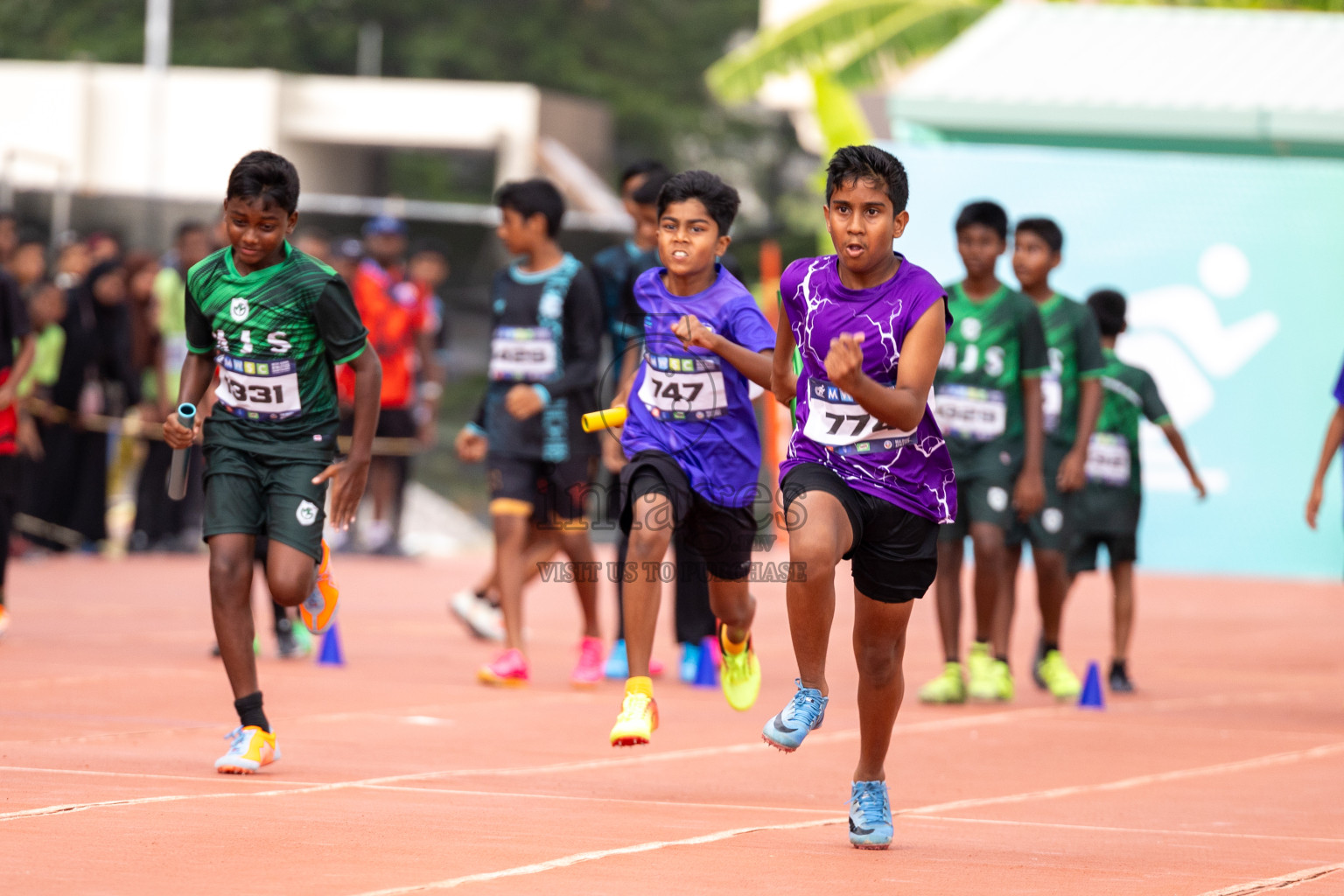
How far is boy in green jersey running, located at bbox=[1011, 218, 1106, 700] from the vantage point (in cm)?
1005

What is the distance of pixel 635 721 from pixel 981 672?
3.76 metres

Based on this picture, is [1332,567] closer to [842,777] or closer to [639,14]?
[842,777]

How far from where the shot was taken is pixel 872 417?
575cm

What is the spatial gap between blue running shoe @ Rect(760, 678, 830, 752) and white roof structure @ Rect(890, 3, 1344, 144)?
13806 millimetres

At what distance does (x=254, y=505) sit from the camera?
6918 millimetres

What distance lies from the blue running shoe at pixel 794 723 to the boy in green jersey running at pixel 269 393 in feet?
6.67

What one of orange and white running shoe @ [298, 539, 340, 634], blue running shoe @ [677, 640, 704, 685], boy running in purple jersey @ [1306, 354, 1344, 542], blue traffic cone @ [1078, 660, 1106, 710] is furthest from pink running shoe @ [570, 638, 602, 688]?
boy running in purple jersey @ [1306, 354, 1344, 542]

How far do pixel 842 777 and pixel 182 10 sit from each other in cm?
4113

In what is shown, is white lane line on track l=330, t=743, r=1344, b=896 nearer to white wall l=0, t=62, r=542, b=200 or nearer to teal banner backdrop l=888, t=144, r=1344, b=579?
teal banner backdrop l=888, t=144, r=1344, b=579

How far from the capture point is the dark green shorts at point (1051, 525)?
33.2 feet

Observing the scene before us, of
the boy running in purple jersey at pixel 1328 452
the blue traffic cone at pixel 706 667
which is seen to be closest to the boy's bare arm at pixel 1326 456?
the boy running in purple jersey at pixel 1328 452

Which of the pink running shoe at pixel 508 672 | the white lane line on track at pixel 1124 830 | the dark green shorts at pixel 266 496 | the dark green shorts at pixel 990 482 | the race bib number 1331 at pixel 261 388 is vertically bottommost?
the white lane line on track at pixel 1124 830

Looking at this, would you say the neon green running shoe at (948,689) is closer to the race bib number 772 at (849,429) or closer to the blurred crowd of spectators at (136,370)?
the race bib number 772 at (849,429)

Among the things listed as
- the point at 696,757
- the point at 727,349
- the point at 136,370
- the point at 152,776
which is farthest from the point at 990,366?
the point at 136,370
